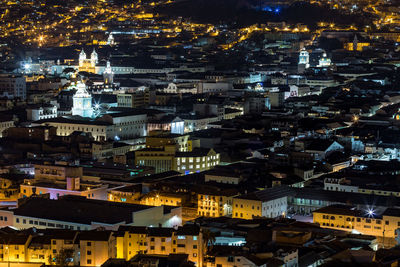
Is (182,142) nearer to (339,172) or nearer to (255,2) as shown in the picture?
(339,172)

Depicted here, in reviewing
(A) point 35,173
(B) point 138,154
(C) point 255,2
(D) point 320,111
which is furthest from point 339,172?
(C) point 255,2

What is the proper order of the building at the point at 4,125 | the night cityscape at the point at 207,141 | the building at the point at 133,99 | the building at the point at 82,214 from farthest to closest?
the building at the point at 133,99
the building at the point at 4,125
the building at the point at 82,214
the night cityscape at the point at 207,141

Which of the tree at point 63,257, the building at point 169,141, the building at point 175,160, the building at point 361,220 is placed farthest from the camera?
the building at point 169,141

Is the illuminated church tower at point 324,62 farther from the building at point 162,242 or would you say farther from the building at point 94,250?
the building at point 94,250

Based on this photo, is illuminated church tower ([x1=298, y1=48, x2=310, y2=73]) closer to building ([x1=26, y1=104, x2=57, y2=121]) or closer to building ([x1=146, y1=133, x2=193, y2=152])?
building ([x1=26, y1=104, x2=57, y2=121])

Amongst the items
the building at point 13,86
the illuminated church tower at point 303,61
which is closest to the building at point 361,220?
the building at point 13,86
